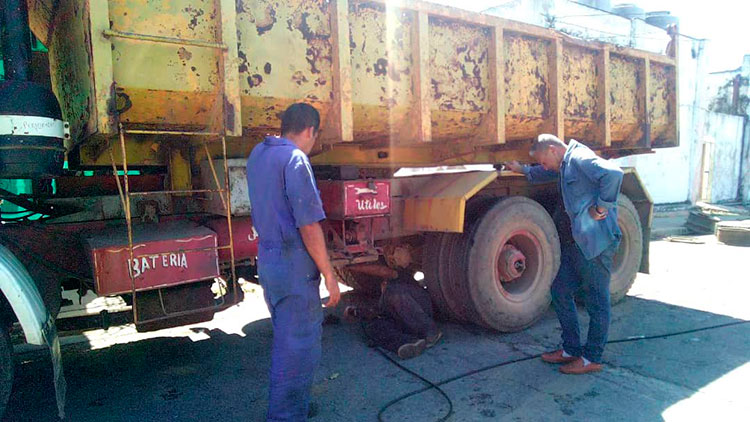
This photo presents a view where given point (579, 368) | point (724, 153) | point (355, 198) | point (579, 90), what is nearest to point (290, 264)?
point (355, 198)

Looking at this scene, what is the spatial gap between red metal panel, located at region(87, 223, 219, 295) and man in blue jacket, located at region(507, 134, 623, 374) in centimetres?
243

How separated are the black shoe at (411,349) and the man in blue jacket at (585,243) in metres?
0.91

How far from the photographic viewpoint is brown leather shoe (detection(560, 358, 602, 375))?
3.48m

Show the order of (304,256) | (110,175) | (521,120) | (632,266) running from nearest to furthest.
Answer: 1. (304,256)
2. (110,175)
3. (521,120)
4. (632,266)

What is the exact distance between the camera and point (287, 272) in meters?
2.52

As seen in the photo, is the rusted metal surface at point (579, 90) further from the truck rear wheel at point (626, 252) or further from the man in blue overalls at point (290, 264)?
the man in blue overalls at point (290, 264)

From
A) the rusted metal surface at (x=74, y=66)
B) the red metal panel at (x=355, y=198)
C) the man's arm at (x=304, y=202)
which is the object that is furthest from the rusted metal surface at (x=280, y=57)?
the man's arm at (x=304, y=202)

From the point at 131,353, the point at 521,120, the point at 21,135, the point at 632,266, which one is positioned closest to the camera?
the point at 21,135

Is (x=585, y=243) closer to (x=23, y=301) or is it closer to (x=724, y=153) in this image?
(x=23, y=301)

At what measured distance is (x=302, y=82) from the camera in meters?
3.44

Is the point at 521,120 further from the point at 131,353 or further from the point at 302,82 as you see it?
the point at 131,353

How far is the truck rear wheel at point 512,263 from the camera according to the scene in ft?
14.3

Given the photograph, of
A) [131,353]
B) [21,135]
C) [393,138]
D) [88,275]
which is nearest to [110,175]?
[88,275]

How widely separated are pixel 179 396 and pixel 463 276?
236 centimetres
